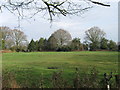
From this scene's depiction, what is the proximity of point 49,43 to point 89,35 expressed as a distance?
0.67 m

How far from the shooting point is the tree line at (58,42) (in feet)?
7.24

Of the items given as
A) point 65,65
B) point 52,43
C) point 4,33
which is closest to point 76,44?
point 52,43

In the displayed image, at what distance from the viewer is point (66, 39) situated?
7.59 feet

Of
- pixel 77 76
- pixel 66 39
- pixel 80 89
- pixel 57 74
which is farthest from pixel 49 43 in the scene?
pixel 80 89

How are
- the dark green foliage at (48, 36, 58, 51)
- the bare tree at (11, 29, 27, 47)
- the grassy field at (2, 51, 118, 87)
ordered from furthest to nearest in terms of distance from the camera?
1. the grassy field at (2, 51, 118, 87)
2. the dark green foliage at (48, 36, 58, 51)
3. the bare tree at (11, 29, 27, 47)

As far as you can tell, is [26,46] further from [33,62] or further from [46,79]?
[33,62]

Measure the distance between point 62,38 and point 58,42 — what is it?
96 mm

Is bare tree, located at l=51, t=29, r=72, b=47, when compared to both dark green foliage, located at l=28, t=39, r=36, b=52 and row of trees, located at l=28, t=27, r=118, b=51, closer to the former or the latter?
row of trees, located at l=28, t=27, r=118, b=51

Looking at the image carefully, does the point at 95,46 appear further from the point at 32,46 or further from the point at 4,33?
the point at 4,33

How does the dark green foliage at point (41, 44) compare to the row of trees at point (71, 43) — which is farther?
the dark green foliage at point (41, 44)

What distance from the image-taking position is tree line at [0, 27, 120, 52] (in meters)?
2.21

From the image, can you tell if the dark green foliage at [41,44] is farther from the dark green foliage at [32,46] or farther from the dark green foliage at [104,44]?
the dark green foliage at [104,44]

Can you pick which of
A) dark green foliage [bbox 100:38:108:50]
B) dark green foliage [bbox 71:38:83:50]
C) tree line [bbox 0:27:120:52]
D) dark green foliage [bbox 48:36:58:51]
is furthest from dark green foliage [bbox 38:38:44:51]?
dark green foliage [bbox 100:38:108:50]

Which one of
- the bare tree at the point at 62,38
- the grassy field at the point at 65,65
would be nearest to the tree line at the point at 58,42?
the bare tree at the point at 62,38
